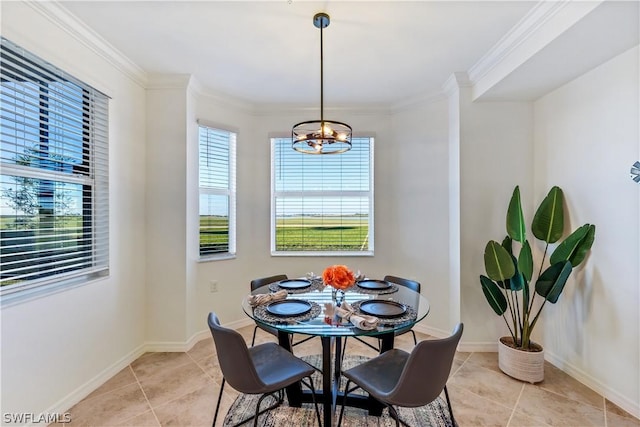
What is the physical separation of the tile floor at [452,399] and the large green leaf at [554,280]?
2.35 feet

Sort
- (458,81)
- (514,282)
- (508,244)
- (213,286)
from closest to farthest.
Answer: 1. (514,282)
2. (508,244)
3. (458,81)
4. (213,286)

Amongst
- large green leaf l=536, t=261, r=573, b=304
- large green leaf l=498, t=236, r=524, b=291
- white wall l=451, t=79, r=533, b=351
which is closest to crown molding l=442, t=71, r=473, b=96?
white wall l=451, t=79, r=533, b=351

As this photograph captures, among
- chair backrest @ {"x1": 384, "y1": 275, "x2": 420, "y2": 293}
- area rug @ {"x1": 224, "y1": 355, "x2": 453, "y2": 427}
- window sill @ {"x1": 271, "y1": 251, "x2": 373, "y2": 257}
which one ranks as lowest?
area rug @ {"x1": 224, "y1": 355, "x2": 453, "y2": 427}

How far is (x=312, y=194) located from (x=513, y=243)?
222cm

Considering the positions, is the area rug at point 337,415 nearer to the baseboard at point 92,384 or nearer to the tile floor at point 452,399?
the tile floor at point 452,399

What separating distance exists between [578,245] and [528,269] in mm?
371

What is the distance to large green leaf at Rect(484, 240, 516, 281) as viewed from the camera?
2307 mm

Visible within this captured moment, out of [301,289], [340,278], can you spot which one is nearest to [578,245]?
[340,278]

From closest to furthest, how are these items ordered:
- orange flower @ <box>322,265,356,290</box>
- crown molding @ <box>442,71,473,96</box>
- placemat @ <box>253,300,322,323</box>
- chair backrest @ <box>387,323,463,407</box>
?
chair backrest @ <box>387,323,463,407</box> < placemat @ <box>253,300,322,323</box> < orange flower @ <box>322,265,356,290</box> < crown molding @ <box>442,71,473,96</box>

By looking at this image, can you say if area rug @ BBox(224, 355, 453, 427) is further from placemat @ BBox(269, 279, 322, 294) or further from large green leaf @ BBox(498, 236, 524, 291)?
large green leaf @ BBox(498, 236, 524, 291)

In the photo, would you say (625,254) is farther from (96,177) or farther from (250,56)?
(96,177)

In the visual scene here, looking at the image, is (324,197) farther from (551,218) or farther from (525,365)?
(525,365)

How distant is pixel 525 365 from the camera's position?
2.27 metres

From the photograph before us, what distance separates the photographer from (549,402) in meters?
2.04
